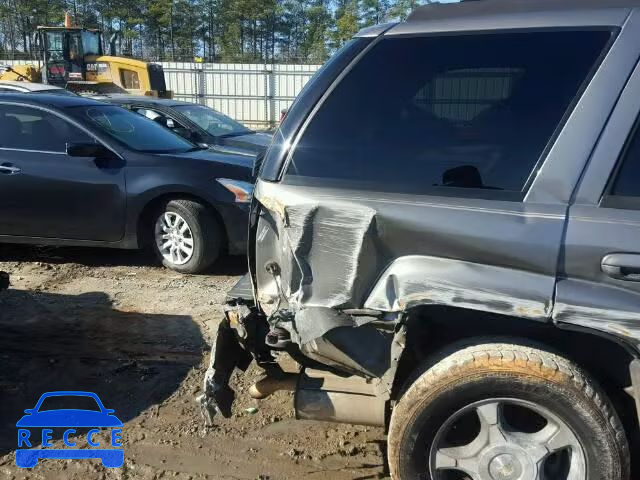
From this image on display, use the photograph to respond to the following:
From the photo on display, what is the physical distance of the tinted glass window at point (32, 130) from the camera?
20.5 feet

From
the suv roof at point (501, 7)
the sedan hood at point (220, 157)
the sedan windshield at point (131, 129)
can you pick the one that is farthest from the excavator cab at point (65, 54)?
the suv roof at point (501, 7)

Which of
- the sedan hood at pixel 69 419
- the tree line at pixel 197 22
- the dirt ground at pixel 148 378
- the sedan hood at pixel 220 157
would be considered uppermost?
the tree line at pixel 197 22

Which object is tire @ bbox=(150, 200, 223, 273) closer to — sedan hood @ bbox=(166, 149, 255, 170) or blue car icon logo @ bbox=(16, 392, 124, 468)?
sedan hood @ bbox=(166, 149, 255, 170)

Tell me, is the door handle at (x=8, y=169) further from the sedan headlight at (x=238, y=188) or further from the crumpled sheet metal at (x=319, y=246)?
the crumpled sheet metal at (x=319, y=246)

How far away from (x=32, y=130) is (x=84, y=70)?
A: 14.2 meters

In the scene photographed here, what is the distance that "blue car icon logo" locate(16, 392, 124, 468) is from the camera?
10.7ft

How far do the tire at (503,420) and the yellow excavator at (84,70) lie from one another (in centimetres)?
1697

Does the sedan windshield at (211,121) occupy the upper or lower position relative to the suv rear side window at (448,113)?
lower

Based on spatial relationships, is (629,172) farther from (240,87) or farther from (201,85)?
(201,85)

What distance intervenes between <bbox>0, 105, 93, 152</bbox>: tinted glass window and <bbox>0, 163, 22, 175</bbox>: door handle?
0.23m

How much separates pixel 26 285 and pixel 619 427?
201 inches

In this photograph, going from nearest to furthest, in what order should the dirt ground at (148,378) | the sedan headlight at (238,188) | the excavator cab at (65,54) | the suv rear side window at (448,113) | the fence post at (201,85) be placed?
the suv rear side window at (448,113) < the dirt ground at (148,378) < the sedan headlight at (238,188) < the excavator cab at (65,54) < the fence post at (201,85)

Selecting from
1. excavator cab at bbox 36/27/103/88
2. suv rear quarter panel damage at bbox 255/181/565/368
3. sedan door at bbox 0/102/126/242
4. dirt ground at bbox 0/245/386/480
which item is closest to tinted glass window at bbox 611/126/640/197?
suv rear quarter panel damage at bbox 255/181/565/368

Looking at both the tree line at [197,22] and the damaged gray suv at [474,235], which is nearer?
the damaged gray suv at [474,235]
